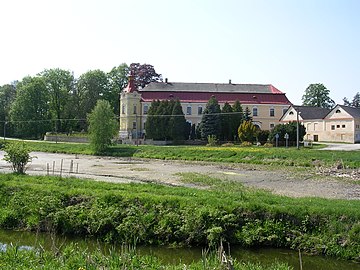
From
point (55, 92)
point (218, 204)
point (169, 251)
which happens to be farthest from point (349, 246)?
point (55, 92)

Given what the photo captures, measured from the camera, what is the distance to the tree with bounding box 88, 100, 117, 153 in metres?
54.8

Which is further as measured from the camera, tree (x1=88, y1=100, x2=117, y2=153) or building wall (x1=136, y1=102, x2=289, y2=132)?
building wall (x1=136, y1=102, x2=289, y2=132)

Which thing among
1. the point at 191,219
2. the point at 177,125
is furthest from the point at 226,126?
the point at 191,219

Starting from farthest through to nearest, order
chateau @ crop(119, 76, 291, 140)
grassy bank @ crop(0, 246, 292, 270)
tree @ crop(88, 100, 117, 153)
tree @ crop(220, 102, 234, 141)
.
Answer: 1. chateau @ crop(119, 76, 291, 140)
2. tree @ crop(220, 102, 234, 141)
3. tree @ crop(88, 100, 117, 153)
4. grassy bank @ crop(0, 246, 292, 270)

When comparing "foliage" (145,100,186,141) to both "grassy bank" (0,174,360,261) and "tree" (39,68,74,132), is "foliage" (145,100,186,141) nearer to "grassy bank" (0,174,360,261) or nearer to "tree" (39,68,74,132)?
Result: "tree" (39,68,74,132)

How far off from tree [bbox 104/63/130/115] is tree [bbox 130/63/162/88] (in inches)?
72.0

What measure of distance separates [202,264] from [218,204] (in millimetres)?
5493

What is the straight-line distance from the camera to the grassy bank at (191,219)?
488 inches

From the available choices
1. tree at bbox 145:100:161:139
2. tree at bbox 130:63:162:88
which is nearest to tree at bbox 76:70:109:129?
tree at bbox 130:63:162:88

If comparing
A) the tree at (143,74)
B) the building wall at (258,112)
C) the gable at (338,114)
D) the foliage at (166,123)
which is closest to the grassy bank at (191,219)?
the foliage at (166,123)

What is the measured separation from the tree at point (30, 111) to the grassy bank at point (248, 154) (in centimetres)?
2819

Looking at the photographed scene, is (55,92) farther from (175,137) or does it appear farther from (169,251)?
(169,251)

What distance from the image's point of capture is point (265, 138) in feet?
195

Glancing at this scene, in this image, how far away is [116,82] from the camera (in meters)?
94.2
